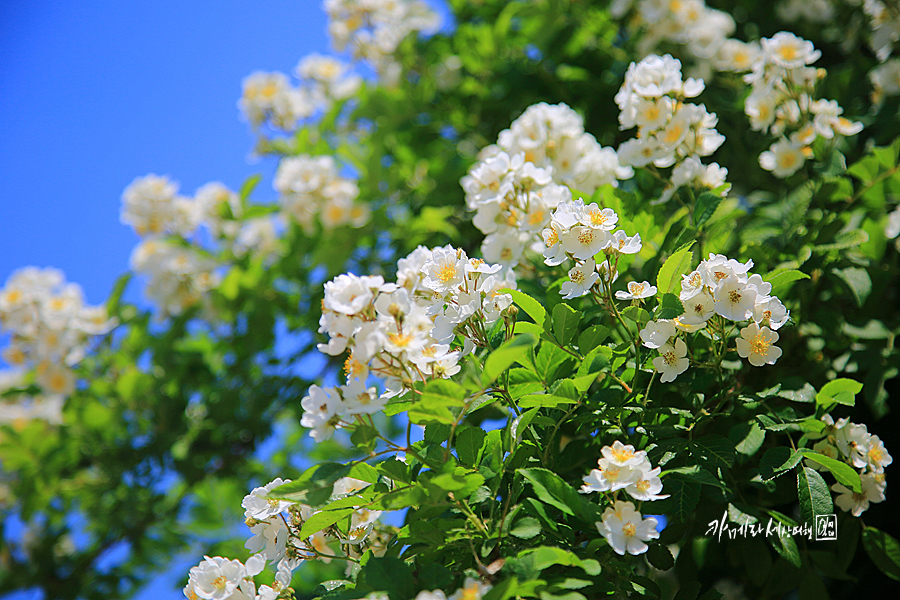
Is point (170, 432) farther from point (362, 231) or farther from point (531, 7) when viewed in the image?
point (531, 7)

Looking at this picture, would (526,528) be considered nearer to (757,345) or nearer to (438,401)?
(438,401)

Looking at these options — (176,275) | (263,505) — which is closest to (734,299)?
(263,505)

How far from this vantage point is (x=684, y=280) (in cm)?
99

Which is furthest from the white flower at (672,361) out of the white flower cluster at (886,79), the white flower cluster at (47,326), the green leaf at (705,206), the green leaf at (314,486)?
the white flower cluster at (47,326)

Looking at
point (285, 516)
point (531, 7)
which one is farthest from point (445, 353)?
point (531, 7)

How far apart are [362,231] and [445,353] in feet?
4.70

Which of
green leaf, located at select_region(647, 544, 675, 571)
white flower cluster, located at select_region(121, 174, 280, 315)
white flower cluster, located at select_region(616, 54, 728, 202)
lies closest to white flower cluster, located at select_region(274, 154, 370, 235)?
white flower cluster, located at select_region(121, 174, 280, 315)

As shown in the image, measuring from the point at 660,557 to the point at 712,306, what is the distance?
465 mm

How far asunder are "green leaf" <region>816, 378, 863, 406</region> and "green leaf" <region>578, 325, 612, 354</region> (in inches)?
19.5

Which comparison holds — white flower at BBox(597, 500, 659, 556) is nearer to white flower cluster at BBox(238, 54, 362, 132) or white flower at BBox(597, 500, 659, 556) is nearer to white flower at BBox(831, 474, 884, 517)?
white flower at BBox(831, 474, 884, 517)

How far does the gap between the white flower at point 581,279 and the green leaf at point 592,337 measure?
7cm

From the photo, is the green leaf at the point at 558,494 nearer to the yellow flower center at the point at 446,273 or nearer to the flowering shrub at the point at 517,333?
the flowering shrub at the point at 517,333

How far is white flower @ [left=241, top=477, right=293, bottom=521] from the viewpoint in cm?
100

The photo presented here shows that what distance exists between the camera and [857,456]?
116 centimetres
